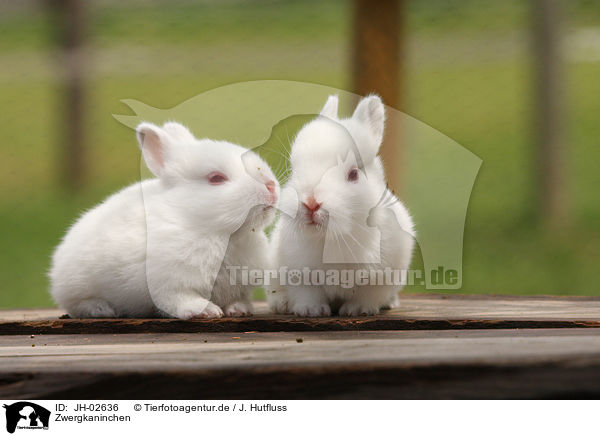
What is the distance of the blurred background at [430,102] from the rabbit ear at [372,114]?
1855 mm

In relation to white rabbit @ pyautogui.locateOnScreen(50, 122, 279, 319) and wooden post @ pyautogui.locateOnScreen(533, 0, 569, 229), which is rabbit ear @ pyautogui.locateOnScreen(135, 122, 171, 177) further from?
wooden post @ pyautogui.locateOnScreen(533, 0, 569, 229)

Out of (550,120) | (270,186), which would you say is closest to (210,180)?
(270,186)

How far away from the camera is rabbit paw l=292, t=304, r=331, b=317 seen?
2.67 meters

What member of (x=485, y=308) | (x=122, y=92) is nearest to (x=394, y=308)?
(x=485, y=308)

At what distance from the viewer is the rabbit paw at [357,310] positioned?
8.94 feet

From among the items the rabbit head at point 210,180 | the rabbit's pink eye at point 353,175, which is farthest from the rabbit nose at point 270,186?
the rabbit's pink eye at point 353,175

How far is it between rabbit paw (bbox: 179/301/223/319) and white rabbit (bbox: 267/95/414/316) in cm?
31

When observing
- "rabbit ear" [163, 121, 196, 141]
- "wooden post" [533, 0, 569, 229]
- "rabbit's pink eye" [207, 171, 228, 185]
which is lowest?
"rabbit's pink eye" [207, 171, 228, 185]

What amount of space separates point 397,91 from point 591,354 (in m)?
2.50

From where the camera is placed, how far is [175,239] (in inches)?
102

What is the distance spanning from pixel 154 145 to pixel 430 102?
282 centimetres

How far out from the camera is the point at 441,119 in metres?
4.91
